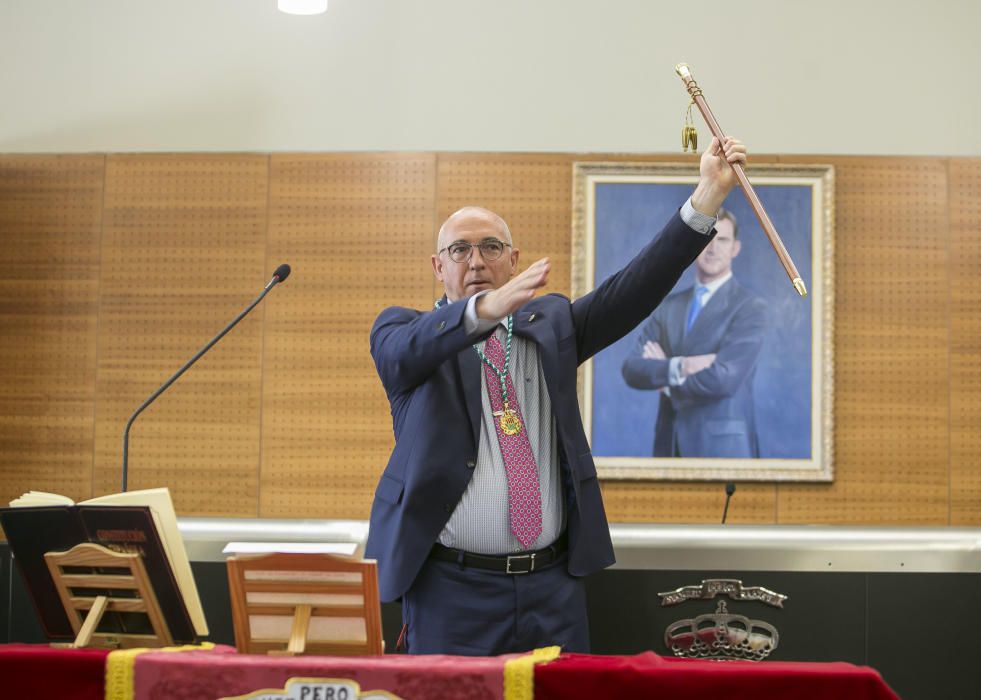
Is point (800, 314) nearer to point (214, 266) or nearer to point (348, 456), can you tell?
point (348, 456)

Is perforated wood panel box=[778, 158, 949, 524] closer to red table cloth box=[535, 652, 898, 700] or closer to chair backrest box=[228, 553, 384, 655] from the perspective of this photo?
red table cloth box=[535, 652, 898, 700]

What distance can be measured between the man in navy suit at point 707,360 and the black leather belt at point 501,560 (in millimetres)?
2945

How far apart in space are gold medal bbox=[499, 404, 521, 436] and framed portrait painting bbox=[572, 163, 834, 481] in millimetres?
2798

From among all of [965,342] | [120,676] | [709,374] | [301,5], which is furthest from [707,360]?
[120,676]

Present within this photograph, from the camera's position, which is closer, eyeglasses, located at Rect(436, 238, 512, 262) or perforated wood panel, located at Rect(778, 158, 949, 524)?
eyeglasses, located at Rect(436, 238, 512, 262)

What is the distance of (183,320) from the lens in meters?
5.36

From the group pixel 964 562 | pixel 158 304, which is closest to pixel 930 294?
pixel 964 562

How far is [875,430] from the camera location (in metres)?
5.18

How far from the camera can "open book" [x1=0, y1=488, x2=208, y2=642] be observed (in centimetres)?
193

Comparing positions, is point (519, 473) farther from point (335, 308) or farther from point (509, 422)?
point (335, 308)

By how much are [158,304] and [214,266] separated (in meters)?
0.35

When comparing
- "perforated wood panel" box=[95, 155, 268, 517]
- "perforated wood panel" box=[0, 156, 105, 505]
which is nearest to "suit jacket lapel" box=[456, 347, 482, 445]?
"perforated wood panel" box=[95, 155, 268, 517]

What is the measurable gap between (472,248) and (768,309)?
306 cm

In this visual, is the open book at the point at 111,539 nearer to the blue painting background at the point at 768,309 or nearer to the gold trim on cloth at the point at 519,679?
the gold trim on cloth at the point at 519,679
